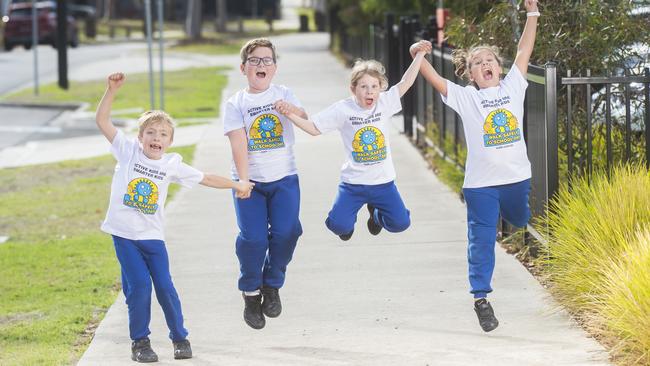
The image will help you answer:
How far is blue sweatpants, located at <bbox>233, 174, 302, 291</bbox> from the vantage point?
7629 mm

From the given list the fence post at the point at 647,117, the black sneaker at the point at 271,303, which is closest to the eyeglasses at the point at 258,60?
the black sneaker at the point at 271,303

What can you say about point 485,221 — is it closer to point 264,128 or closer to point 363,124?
point 363,124

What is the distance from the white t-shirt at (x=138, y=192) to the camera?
691 centimetres

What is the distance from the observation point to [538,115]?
918 centimetres

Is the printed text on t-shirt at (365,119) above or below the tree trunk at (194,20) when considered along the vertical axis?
below

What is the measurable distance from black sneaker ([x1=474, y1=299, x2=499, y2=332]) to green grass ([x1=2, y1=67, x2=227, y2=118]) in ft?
52.9

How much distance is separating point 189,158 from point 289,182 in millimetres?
9072

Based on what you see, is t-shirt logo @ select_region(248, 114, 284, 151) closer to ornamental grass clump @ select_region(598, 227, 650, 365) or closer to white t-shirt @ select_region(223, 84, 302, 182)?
white t-shirt @ select_region(223, 84, 302, 182)

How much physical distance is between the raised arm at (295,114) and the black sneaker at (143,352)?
136 centimetres

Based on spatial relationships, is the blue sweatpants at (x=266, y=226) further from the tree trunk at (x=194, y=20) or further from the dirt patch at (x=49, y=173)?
the tree trunk at (x=194, y=20)

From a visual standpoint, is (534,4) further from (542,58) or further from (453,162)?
(453,162)

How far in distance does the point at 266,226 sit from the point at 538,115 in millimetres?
2346

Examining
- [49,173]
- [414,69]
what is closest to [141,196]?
[414,69]

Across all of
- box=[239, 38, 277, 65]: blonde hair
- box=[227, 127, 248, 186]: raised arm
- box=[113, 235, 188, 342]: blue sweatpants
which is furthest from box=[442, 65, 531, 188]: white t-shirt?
box=[113, 235, 188, 342]: blue sweatpants
